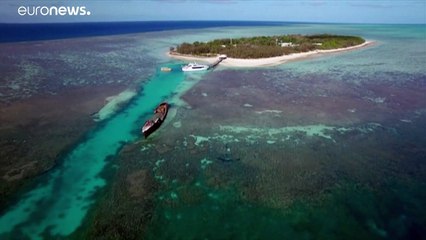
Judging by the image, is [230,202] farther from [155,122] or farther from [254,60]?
[254,60]

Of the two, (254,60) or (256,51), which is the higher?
(256,51)

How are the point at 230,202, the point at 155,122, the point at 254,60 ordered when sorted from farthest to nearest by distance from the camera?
the point at 254,60 → the point at 155,122 → the point at 230,202

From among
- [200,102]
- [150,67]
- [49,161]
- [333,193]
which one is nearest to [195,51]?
[150,67]

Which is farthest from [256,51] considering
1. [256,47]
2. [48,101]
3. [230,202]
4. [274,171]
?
[230,202]

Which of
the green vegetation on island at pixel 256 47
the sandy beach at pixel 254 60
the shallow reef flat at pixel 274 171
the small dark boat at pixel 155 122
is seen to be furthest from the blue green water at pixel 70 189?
the green vegetation on island at pixel 256 47

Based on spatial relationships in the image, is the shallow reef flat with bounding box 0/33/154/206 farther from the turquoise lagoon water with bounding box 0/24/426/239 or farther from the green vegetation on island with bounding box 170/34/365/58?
the green vegetation on island with bounding box 170/34/365/58

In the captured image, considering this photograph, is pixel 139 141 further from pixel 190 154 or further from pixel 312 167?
pixel 312 167
